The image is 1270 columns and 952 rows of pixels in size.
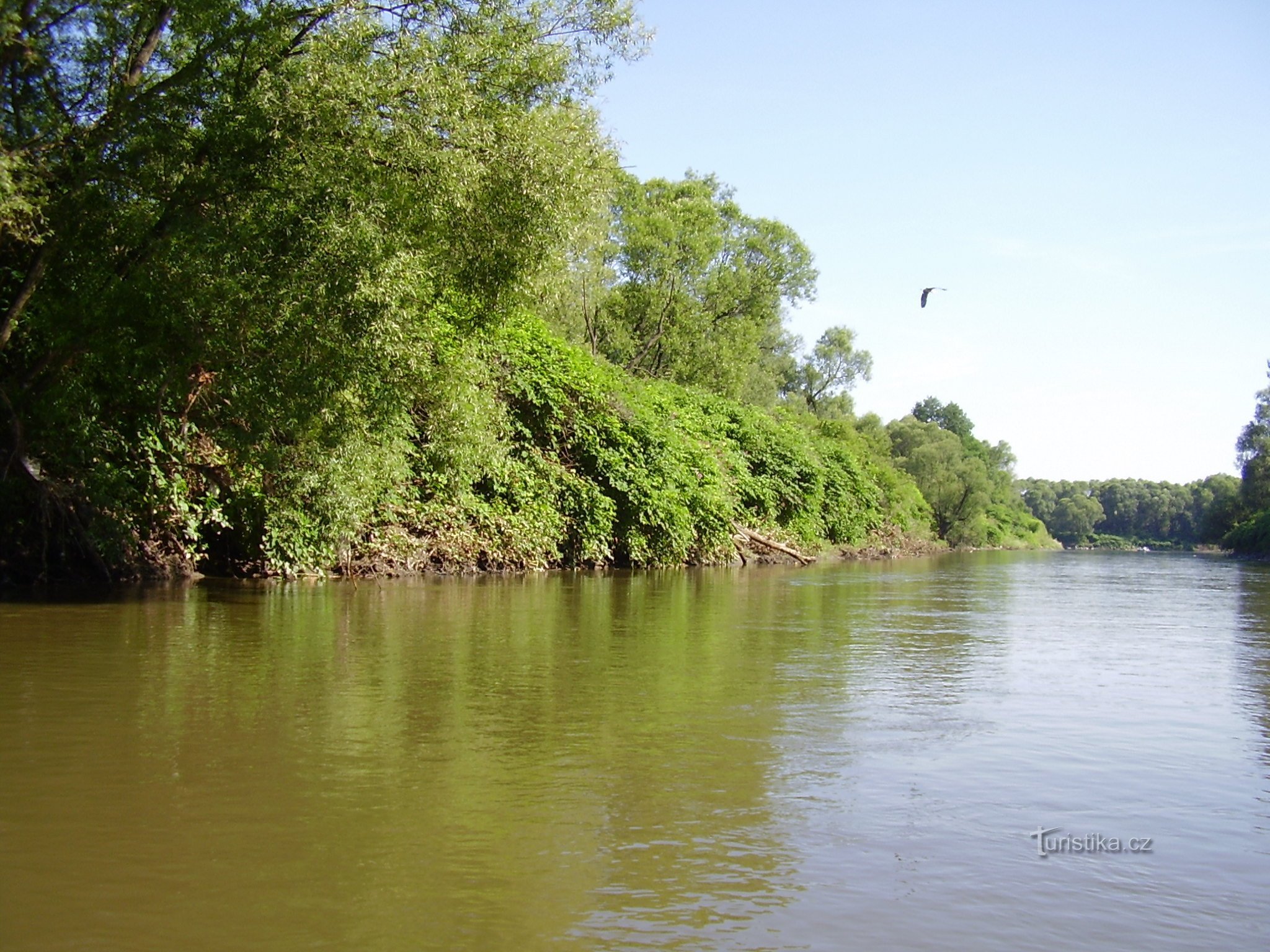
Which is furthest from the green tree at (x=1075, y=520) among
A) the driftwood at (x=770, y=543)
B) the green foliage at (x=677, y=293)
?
the driftwood at (x=770, y=543)

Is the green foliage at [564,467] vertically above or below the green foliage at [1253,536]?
above

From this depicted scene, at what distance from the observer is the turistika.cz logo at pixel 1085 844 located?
4469mm

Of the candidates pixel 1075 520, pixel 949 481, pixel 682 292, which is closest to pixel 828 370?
pixel 949 481

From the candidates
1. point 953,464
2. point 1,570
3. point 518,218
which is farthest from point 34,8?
point 953,464

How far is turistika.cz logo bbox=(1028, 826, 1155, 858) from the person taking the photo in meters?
4.47

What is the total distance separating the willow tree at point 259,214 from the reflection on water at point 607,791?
366cm

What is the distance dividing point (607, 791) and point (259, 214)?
379 inches

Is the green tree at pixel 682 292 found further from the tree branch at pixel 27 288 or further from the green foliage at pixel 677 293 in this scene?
the tree branch at pixel 27 288

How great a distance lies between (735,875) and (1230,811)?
272 centimetres

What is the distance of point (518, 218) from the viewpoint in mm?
13641

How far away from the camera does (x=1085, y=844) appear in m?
4.56

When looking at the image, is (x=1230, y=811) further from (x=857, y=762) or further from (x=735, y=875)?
(x=735, y=875)

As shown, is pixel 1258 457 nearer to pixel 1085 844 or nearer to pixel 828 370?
pixel 828 370

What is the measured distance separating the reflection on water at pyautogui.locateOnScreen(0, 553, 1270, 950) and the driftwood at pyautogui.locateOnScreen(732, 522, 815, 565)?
20.1 metres
